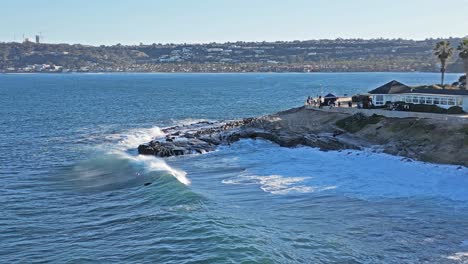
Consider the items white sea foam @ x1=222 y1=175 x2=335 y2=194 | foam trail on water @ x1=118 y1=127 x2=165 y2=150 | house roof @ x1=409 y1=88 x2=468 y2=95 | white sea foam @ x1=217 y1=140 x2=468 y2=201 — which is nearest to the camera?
white sea foam @ x1=217 y1=140 x2=468 y2=201

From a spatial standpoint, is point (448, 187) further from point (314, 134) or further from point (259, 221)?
point (314, 134)

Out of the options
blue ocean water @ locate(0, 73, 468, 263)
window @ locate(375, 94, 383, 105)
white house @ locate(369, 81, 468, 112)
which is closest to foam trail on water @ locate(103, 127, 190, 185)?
blue ocean water @ locate(0, 73, 468, 263)

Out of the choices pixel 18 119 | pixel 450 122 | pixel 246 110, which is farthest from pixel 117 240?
pixel 246 110

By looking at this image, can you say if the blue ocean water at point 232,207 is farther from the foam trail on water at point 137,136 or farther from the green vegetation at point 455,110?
the green vegetation at point 455,110

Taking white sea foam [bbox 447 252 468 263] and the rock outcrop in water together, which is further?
the rock outcrop in water

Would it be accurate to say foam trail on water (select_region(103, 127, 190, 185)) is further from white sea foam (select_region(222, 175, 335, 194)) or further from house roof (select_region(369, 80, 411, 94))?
house roof (select_region(369, 80, 411, 94))

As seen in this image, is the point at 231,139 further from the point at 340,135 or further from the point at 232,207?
the point at 232,207

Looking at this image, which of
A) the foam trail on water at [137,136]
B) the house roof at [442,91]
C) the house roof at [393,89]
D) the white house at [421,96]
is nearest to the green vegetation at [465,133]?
the white house at [421,96]
